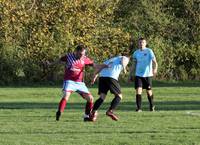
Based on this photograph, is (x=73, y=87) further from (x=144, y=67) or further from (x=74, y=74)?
(x=144, y=67)

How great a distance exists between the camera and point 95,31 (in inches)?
1626

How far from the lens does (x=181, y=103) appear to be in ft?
75.1

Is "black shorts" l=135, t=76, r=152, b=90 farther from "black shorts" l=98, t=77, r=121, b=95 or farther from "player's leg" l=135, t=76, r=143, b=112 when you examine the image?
"black shorts" l=98, t=77, r=121, b=95

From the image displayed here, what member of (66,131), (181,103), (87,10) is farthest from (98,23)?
(66,131)

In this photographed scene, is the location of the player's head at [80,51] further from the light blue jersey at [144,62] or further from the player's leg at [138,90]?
the light blue jersey at [144,62]

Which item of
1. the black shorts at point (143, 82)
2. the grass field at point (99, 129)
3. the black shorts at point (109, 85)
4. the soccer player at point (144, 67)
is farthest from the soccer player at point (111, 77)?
the black shorts at point (143, 82)

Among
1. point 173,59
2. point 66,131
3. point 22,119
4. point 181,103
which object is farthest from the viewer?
point 173,59

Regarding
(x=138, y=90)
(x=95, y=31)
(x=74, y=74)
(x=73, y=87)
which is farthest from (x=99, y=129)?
(x=95, y=31)

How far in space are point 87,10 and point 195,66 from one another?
7.65 m

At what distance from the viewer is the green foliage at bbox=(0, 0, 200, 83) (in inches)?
1567

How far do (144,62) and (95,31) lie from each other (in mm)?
22424

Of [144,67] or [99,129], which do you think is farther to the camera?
[144,67]

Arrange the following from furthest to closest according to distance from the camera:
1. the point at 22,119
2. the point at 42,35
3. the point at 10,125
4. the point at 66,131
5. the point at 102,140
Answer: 1. the point at 42,35
2. the point at 22,119
3. the point at 10,125
4. the point at 66,131
5. the point at 102,140

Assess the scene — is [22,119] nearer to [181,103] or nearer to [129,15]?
[181,103]
